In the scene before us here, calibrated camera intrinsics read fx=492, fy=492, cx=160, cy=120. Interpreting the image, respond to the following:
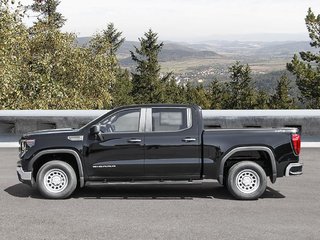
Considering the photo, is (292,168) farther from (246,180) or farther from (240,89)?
(240,89)

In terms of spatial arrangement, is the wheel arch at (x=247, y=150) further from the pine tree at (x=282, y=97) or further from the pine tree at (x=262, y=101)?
the pine tree at (x=282, y=97)

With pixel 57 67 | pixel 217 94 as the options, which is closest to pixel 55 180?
pixel 57 67

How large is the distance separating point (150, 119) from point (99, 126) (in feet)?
3.12

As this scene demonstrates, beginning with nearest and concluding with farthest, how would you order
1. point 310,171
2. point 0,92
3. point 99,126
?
point 99,126 < point 310,171 < point 0,92

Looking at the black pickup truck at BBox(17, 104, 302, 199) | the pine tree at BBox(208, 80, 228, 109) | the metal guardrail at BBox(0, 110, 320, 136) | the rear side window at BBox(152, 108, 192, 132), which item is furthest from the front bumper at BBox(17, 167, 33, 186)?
the pine tree at BBox(208, 80, 228, 109)

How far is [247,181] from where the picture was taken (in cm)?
891

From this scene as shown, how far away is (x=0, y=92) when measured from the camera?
22.6m

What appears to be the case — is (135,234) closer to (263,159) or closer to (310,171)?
(263,159)

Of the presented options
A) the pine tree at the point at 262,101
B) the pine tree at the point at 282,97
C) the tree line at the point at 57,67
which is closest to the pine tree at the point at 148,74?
the tree line at the point at 57,67

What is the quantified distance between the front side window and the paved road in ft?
4.17

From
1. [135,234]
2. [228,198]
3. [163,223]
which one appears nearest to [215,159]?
[228,198]

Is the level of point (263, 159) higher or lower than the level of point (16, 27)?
lower

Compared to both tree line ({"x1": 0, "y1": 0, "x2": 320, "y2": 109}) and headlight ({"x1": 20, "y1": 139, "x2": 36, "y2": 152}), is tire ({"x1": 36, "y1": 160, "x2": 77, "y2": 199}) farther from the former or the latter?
tree line ({"x1": 0, "y1": 0, "x2": 320, "y2": 109})

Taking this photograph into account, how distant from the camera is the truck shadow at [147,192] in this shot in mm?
9156
